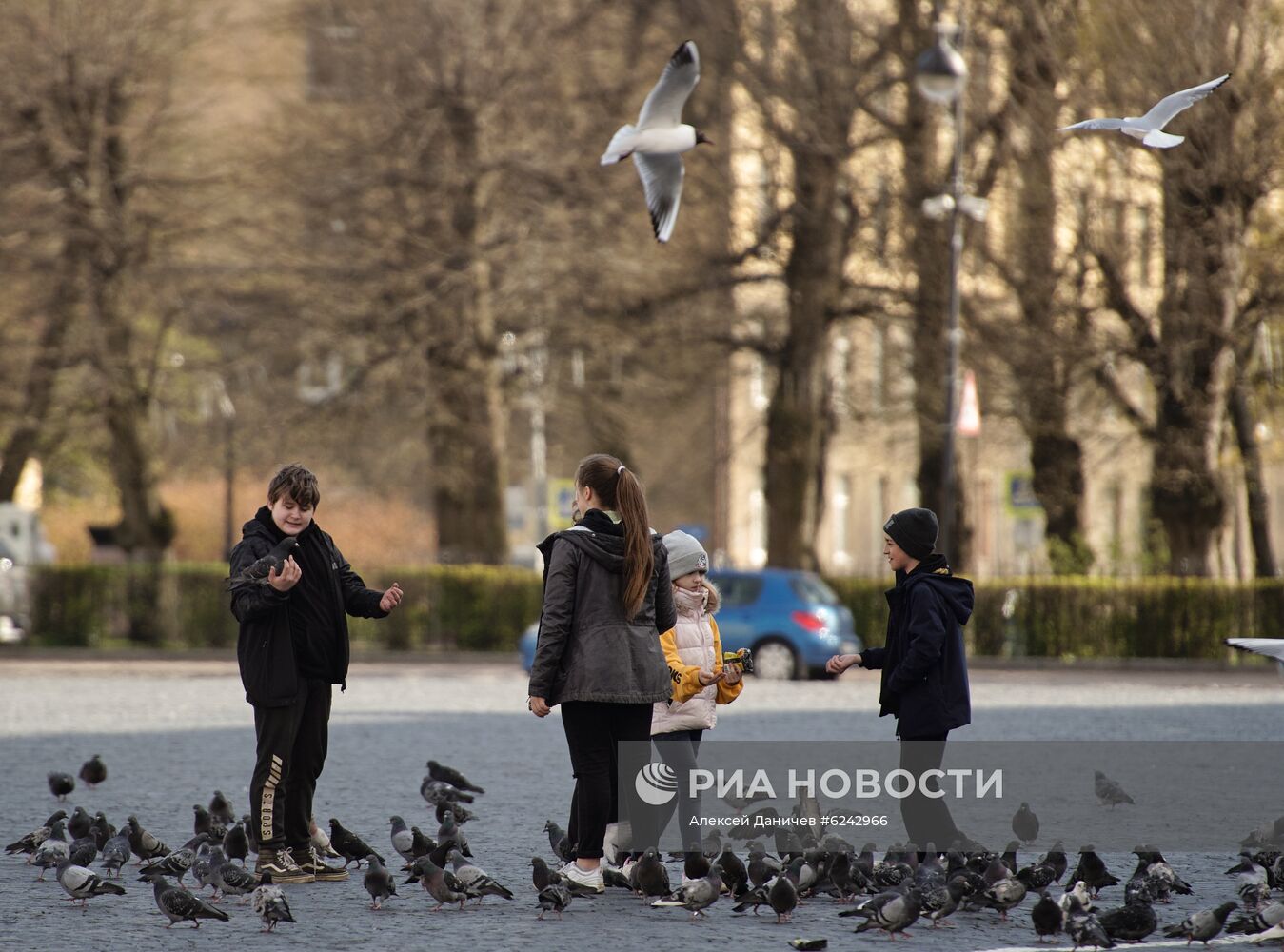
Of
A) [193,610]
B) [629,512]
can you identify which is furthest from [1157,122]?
[193,610]

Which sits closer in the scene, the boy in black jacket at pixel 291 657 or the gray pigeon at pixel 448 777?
the boy in black jacket at pixel 291 657

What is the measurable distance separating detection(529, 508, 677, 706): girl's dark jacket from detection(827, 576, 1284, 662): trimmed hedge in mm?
22465

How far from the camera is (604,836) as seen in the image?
9000mm

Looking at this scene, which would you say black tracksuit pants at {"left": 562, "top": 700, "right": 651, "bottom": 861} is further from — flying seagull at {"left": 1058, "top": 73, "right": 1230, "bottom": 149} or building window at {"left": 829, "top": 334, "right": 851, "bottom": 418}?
building window at {"left": 829, "top": 334, "right": 851, "bottom": 418}

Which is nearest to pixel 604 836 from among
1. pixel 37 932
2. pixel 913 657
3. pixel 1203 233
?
pixel 913 657

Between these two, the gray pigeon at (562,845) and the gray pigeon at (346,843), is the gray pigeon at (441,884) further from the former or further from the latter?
the gray pigeon at (346,843)

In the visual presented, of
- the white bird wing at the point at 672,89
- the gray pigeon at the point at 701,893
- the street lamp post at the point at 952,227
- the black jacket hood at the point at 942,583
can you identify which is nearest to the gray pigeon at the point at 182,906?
the gray pigeon at the point at 701,893

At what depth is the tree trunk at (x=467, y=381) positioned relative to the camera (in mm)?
33531

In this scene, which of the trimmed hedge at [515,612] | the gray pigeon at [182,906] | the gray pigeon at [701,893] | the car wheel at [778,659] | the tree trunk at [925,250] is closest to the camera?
the gray pigeon at [182,906]

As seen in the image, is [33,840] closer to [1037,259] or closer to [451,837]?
[451,837]

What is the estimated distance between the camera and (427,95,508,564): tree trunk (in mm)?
33531

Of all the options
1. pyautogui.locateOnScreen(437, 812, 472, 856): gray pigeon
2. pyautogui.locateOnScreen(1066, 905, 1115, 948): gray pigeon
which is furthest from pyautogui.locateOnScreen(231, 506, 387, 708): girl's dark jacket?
pyautogui.locateOnScreen(1066, 905, 1115, 948): gray pigeon

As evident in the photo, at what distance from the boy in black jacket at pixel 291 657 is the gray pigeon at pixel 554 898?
56.4 inches

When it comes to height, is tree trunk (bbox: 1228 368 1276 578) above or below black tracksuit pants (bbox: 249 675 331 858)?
above
